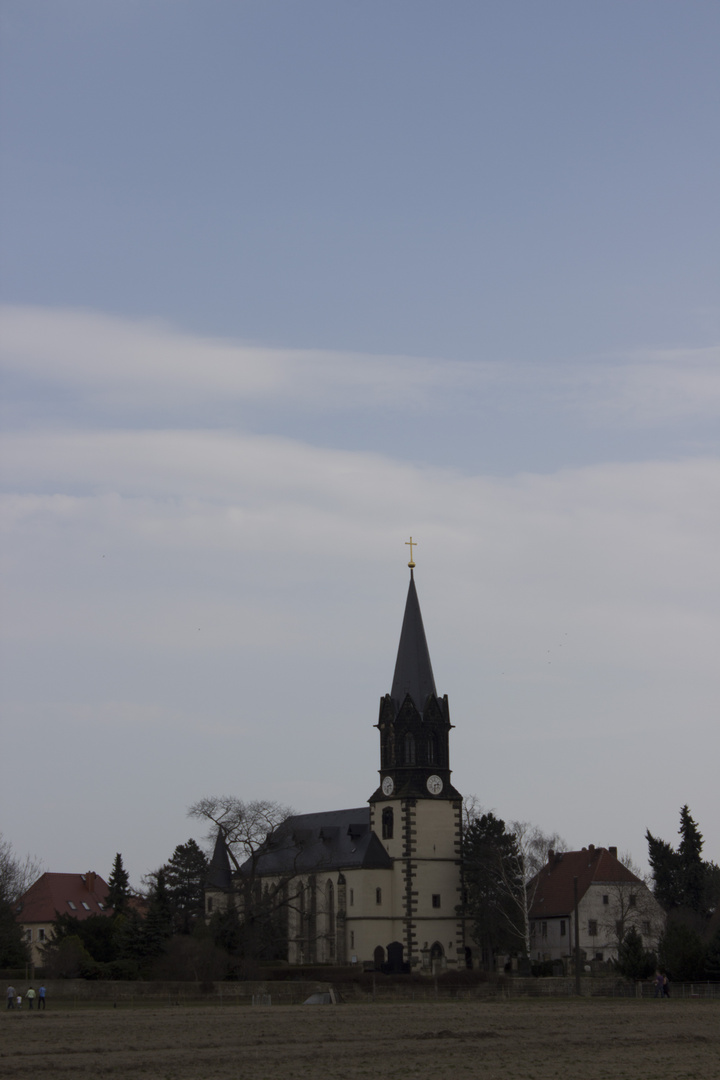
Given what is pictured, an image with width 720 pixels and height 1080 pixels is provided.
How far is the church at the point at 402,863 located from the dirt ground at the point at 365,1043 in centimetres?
Answer: 3724

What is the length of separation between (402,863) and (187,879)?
16.3m

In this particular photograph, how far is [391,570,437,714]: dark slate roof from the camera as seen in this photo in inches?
3691

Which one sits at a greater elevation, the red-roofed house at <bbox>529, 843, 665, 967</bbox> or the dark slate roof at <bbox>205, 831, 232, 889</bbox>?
the dark slate roof at <bbox>205, 831, 232, 889</bbox>

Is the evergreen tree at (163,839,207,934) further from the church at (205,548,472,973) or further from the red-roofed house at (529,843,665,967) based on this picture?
the red-roofed house at (529,843,665,967)

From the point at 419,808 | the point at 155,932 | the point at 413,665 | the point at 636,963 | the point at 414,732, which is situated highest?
the point at 413,665

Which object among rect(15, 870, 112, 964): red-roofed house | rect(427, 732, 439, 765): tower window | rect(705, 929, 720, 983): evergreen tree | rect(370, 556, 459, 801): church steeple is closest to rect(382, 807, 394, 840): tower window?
rect(370, 556, 459, 801): church steeple

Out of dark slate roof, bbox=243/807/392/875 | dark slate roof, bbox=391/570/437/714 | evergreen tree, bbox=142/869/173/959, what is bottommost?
evergreen tree, bbox=142/869/173/959

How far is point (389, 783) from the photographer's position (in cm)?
9400

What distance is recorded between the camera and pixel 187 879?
9856 cm

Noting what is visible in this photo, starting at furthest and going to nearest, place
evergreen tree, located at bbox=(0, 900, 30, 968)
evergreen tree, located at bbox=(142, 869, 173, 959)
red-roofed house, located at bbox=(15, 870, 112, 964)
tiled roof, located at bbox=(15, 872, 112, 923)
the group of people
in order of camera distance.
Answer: tiled roof, located at bbox=(15, 872, 112, 923) < red-roofed house, located at bbox=(15, 870, 112, 964) < evergreen tree, located at bbox=(142, 869, 173, 959) < evergreen tree, located at bbox=(0, 900, 30, 968) < the group of people

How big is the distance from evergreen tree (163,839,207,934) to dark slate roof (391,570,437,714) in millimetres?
19182

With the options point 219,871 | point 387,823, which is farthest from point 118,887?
point 387,823

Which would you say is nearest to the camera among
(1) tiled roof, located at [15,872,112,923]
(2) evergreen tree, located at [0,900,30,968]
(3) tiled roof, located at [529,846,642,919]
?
(2) evergreen tree, located at [0,900,30,968]

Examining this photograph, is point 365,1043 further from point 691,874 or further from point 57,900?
point 57,900
